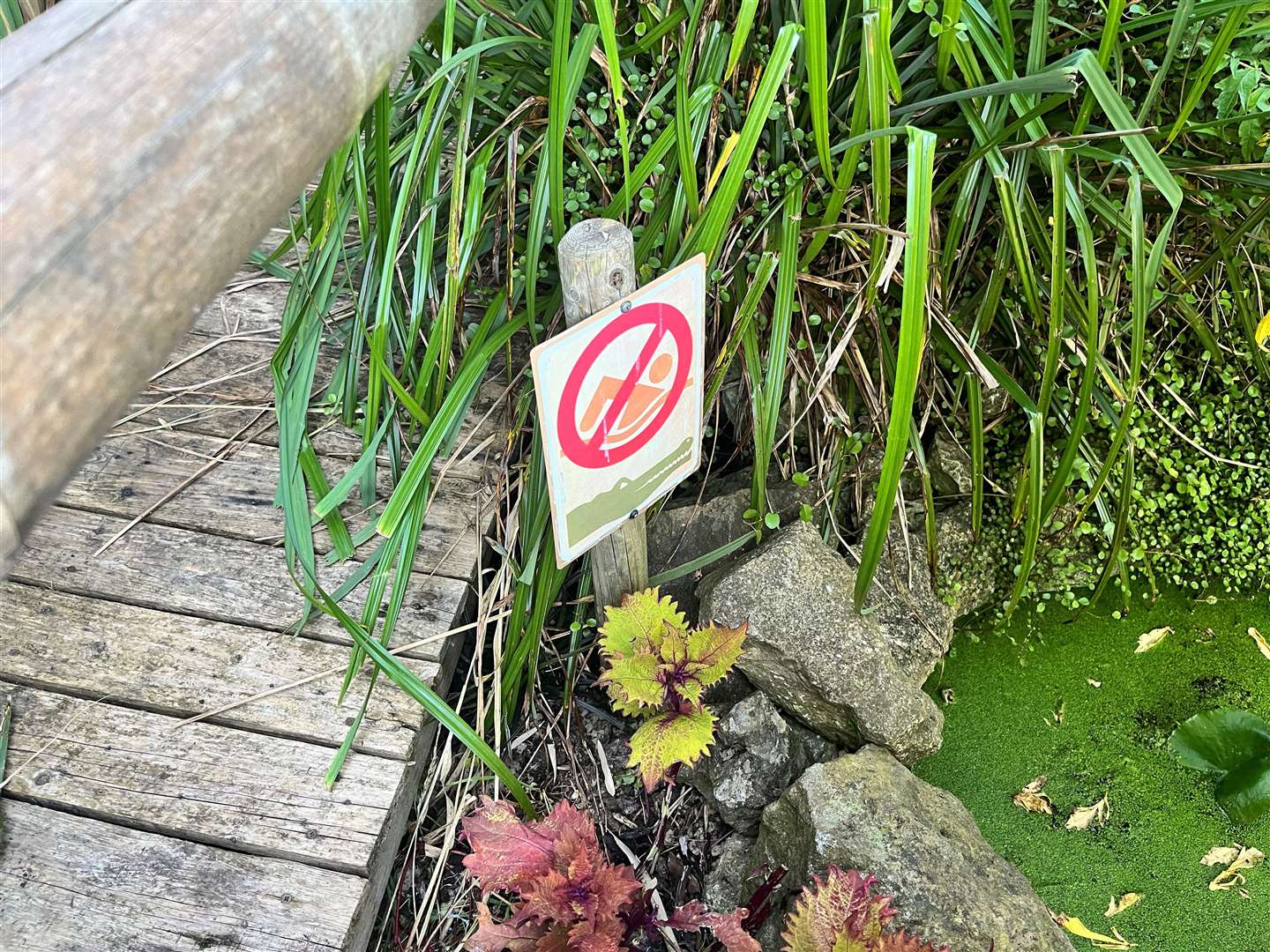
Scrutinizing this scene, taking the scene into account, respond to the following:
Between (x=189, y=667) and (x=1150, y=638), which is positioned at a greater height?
(x=189, y=667)

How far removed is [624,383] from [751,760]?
2.59 feet

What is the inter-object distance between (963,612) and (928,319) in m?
0.71

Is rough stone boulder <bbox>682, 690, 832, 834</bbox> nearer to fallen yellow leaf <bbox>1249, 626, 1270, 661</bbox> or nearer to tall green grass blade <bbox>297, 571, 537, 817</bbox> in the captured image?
tall green grass blade <bbox>297, 571, 537, 817</bbox>

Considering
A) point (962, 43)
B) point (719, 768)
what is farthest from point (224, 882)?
point (962, 43)

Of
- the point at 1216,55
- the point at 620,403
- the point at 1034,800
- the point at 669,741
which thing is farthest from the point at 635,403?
the point at 1034,800

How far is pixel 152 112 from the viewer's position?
513 mm

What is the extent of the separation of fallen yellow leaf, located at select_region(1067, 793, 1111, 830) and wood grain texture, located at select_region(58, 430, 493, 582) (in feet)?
4.22

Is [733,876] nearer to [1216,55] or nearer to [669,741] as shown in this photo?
[669,741]

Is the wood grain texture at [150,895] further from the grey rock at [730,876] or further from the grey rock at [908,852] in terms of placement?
the grey rock at [908,852]

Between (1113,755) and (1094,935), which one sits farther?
(1113,755)

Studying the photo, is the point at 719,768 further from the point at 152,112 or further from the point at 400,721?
the point at 152,112

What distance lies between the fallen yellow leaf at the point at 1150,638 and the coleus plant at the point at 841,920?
1119 millimetres

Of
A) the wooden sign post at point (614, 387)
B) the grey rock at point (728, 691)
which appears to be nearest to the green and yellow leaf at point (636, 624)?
the wooden sign post at point (614, 387)

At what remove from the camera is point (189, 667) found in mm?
1632
